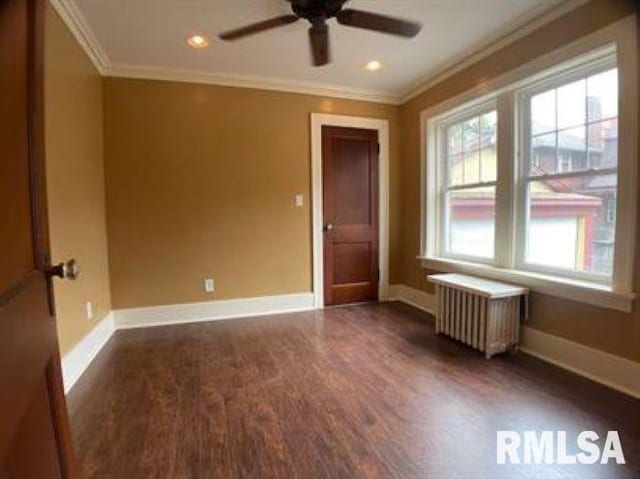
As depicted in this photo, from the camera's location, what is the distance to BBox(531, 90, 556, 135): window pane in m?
2.70

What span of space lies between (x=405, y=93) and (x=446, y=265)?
204 centimetres

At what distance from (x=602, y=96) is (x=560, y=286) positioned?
1.27 m

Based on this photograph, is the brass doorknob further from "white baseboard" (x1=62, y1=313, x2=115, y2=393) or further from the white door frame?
the white door frame

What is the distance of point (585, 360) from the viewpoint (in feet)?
7.90

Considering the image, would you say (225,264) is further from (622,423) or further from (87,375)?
(622,423)

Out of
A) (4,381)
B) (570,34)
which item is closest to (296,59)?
(570,34)

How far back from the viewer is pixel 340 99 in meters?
4.15

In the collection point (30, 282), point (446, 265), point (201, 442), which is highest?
point (30, 282)

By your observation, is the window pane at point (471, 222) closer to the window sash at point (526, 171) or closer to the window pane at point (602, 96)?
the window sash at point (526, 171)

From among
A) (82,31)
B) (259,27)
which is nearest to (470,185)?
(259,27)

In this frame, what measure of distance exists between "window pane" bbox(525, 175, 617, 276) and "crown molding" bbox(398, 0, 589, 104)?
3.65 feet

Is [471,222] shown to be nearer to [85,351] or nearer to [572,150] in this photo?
[572,150]

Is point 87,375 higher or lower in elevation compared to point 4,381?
lower

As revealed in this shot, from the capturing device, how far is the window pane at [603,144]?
2297 millimetres
